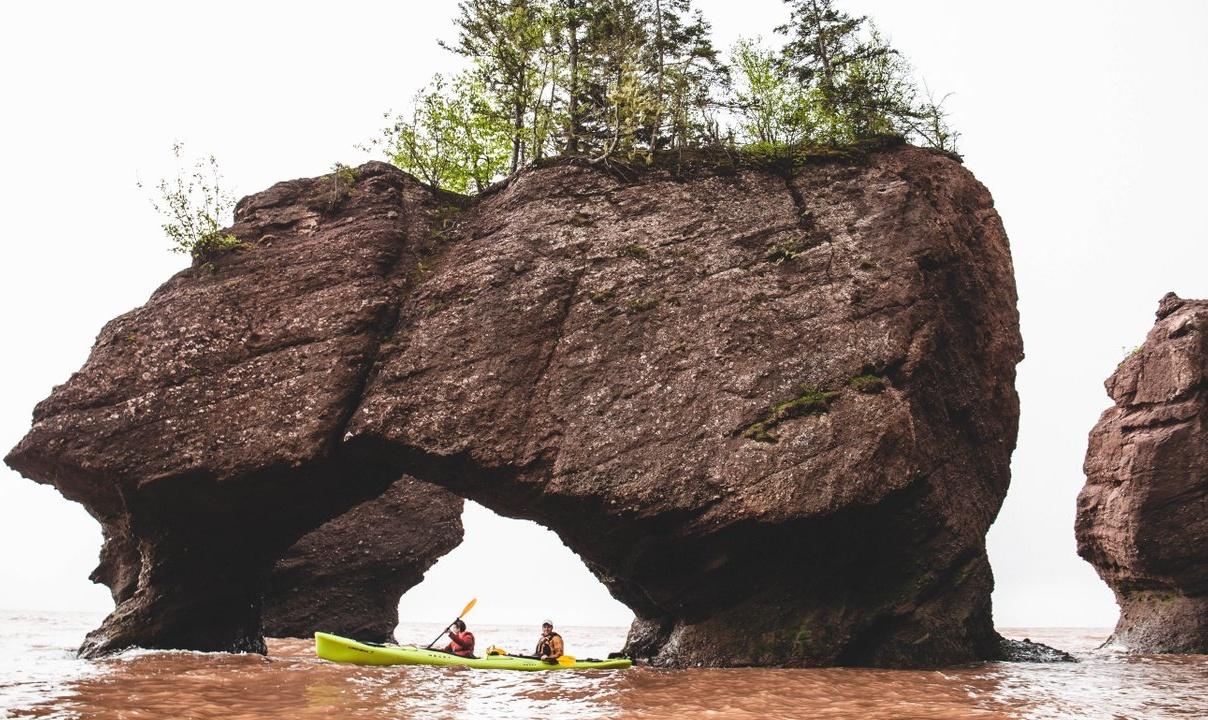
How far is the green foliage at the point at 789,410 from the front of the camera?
53.6 ft

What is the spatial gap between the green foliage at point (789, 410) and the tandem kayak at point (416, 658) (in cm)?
576

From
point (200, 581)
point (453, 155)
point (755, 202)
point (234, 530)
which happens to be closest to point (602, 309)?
point (755, 202)

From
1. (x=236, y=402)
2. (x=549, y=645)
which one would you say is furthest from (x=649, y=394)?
(x=236, y=402)

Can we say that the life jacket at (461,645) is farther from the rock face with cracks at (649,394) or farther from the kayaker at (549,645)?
the rock face with cracks at (649,394)

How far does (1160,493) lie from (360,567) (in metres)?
26.2

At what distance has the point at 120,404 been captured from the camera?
18203 millimetres

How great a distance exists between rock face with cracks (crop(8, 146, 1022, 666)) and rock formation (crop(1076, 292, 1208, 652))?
370 inches

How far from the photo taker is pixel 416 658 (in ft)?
56.0

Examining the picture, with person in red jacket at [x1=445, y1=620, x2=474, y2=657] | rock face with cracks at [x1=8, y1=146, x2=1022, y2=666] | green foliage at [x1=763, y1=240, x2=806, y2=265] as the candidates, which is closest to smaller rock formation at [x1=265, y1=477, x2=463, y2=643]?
rock face with cracks at [x1=8, y1=146, x2=1022, y2=666]

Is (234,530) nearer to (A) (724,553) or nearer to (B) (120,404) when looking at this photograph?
(B) (120,404)

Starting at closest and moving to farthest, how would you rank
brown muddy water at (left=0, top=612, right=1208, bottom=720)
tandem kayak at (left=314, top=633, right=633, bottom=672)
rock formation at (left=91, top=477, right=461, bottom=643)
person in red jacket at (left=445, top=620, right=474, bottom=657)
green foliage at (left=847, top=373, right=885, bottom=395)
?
1. brown muddy water at (left=0, top=612, right=1208, bottom=720)
2. green foliage at (left=847, top=373, right=885, bottom=395)
3. tandem kayak at (left=314, top=633, right=633, bottom=672)
4. person in red jacket at (left=445, top=620, right=474, bottom=657)
5. rock formation at (left=91, top=477, right=461, bottom=643)

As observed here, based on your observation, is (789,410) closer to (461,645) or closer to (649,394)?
(649,394)

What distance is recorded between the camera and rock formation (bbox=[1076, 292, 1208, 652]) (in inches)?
997

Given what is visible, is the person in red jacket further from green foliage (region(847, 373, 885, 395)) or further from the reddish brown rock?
green foliage (region(847, 373, 885, 395))
